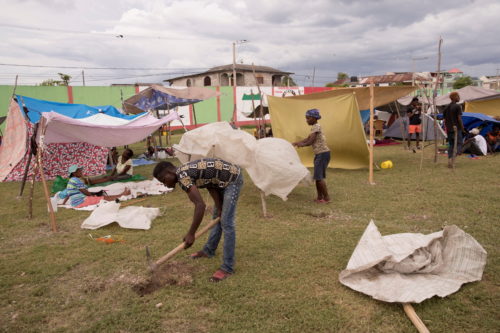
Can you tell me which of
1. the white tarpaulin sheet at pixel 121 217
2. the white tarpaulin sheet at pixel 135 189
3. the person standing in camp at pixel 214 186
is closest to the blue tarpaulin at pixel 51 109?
the white tarpaulin sheet at pixel 135 189

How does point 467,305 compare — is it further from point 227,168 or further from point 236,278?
point 227,168

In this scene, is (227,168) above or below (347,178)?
above

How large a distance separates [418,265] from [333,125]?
538 centimetres

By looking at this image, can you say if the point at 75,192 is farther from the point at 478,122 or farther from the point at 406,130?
the point at 478,122

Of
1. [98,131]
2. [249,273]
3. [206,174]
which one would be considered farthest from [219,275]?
[98,131]

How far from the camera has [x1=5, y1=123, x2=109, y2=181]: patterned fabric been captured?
8711mm

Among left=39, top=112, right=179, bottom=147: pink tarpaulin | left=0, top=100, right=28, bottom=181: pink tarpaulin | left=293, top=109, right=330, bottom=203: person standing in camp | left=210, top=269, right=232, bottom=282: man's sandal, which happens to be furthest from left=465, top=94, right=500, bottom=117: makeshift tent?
left=0, top=100, right=28, bottom=181: pink tarpaulin

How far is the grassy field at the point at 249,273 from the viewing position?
109 inches

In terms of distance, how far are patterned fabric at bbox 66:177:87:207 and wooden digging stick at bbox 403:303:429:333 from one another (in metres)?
5.65

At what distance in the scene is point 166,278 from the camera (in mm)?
3432

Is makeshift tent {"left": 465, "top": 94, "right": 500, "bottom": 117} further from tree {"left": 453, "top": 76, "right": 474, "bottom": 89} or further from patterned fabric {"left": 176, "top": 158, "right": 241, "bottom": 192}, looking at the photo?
tree {"left": 453, "top": 76, "right": 474, "bottom": 89}

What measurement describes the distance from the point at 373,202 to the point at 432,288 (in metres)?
2.99

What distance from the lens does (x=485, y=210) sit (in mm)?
5141

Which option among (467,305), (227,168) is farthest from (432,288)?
(227,168)
